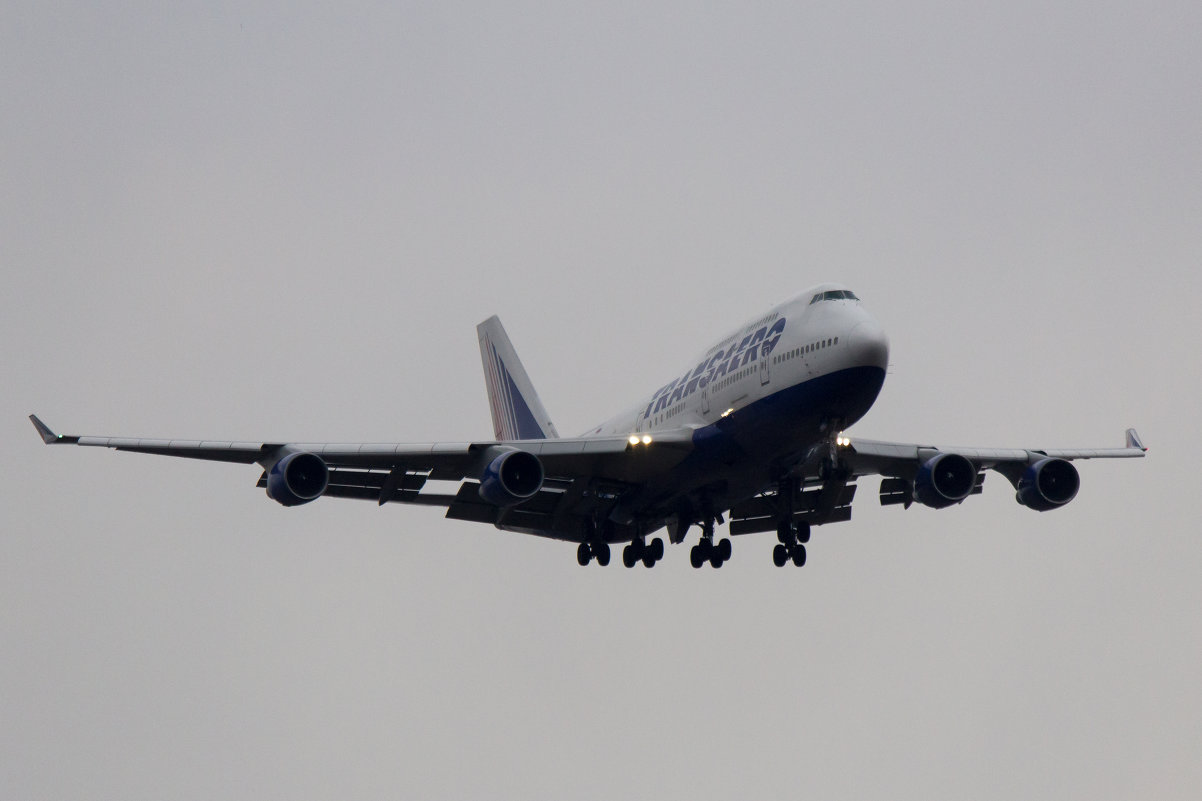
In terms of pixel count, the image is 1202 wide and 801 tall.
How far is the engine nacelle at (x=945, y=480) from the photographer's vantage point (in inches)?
1684

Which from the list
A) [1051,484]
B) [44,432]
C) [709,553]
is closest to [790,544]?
[709,553]

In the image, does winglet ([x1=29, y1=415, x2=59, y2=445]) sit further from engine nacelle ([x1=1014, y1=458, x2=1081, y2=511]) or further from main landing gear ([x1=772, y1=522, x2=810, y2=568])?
engine nacelle ([x1=1014, y1=458, x2=1081, y2=511])

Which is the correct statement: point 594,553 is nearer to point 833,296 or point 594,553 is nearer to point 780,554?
point 780,554

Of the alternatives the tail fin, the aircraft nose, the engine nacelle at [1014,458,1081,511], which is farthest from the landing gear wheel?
the tail fin

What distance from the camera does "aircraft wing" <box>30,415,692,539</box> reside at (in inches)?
1548

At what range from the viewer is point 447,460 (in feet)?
133

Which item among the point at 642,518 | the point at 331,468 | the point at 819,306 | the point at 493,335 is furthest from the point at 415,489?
the point at 493,335

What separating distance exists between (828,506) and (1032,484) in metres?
6.19

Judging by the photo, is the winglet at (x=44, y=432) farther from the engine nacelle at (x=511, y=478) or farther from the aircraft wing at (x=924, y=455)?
the aircraft wing at (x=924, y=455)

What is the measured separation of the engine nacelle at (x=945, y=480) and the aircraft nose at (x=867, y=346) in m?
7.38

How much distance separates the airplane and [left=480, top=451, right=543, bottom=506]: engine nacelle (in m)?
0.04

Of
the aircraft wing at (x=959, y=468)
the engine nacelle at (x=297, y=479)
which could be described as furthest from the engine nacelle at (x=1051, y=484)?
the engine nacelle at (x=297, y=479)

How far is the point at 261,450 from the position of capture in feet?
129

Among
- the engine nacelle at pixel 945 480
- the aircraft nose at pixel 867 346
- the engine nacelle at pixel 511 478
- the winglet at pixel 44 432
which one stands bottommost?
the winglet at pixel 44 432
